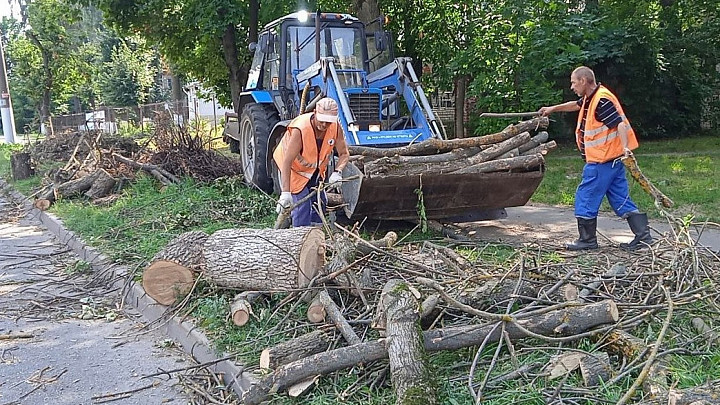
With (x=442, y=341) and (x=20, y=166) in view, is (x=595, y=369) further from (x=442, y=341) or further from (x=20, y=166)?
(x=20, y=166)

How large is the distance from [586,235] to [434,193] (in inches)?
61.1

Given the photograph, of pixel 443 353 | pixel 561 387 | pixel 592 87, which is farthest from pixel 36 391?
pixel 592 87

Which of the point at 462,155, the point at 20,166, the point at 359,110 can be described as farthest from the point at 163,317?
the point at 20,166

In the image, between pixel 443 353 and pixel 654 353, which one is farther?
pixel 443 353

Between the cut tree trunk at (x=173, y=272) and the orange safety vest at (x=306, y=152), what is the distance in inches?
44.5

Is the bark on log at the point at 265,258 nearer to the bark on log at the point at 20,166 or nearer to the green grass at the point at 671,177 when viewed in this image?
the green grass at the point at 671,177

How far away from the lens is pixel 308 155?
20.1 feet

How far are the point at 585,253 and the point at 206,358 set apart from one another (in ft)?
11.9

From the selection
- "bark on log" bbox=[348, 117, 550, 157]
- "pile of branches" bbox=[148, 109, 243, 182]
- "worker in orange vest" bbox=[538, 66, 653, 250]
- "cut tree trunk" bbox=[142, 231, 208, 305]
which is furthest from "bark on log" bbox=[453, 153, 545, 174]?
"pile of branches" bbox=[148, 109, 243, 182]

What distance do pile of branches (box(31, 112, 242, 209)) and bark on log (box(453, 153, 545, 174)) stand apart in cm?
538

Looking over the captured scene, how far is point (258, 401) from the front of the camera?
369 centimetres

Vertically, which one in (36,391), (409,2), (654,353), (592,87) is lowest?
(36,391)

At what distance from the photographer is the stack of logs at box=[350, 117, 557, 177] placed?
6354 millimetres

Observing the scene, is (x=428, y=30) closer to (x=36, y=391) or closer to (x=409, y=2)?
(x=409, y=2)
